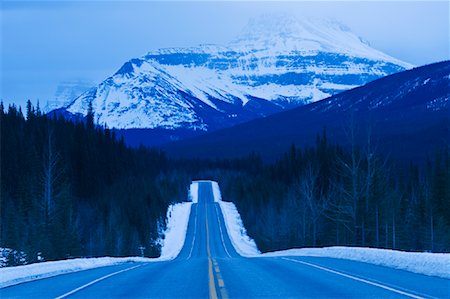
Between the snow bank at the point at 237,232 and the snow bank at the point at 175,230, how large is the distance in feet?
20.6

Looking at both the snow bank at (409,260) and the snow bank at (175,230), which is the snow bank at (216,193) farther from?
the snow bank at (409,260)

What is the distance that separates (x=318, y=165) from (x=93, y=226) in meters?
38.7

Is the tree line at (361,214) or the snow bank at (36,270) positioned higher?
the tree line at (361,214)

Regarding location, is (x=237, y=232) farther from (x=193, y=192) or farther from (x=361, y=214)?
(x=193, y=192)

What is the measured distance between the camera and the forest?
4866 cm

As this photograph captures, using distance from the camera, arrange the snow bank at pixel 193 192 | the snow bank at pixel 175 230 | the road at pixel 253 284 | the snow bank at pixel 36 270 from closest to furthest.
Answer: the road at pixel 253 284, the snow bank at pixel 36 270, the snow bank at pixel 175 230, the snow bank at pixel 193 192

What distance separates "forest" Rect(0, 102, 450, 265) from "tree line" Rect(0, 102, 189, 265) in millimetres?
158

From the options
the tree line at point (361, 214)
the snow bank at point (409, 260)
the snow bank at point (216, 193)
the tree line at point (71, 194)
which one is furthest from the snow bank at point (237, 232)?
the snow bank at point (409, 260)

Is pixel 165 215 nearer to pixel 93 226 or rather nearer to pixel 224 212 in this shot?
pixel 224 212

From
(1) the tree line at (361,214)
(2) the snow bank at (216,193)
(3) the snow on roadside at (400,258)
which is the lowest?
(3) the snow on roadside at (400,258)

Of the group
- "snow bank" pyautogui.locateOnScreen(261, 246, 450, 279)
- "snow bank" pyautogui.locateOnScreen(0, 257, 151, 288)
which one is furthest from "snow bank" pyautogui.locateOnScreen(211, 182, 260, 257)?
"snow bank" pyautogui.locateOnScreen(0, 257, 151, 288)

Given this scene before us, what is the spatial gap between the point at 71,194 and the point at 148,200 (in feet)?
62.9

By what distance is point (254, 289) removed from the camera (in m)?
16.2

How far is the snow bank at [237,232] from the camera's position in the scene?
79338 millimetres
